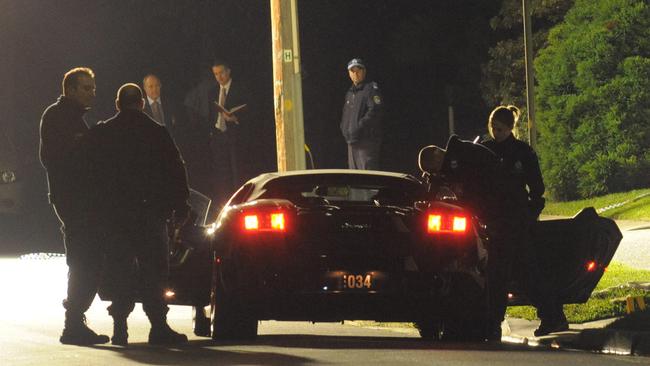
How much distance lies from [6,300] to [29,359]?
666 cm

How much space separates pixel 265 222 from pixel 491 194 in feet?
6.52

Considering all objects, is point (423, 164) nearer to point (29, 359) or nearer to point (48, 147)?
point (48, 147)

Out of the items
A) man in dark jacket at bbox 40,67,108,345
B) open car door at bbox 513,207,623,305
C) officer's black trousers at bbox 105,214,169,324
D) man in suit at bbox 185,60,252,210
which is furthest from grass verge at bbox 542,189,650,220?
man in dark jacket at bbox 40,67,108,345

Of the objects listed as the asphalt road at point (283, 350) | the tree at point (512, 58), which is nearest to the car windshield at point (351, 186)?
the asphalt road at point (283, 350)

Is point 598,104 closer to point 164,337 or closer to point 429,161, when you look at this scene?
point 429,161

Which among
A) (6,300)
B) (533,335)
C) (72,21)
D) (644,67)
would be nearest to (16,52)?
(72,21)

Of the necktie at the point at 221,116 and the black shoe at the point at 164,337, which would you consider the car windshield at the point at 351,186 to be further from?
the necktie at the point at 221,116

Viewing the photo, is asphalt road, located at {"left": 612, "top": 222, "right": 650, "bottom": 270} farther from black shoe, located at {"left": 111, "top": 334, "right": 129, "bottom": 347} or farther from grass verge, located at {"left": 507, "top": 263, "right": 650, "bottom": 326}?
black shoe, located at {"left": 111, "top": 334, "right": 129, "bottom": 347}

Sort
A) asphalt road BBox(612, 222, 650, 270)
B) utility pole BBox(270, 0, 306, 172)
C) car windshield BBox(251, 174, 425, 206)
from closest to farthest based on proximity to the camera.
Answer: car windshield BBox(251, 174, 425, 206) → utility pole BBox(270, 0, 306, 172) → asphalt road BBox(612, 222, 650, 270)

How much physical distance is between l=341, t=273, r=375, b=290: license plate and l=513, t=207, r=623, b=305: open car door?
1828 millimetres

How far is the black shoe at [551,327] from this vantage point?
43.3 feet

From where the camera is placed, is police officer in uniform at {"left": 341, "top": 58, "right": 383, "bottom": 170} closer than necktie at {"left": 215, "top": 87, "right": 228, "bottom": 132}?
Yes

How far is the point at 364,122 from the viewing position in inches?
878

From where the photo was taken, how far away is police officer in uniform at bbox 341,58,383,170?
22.2 metres
